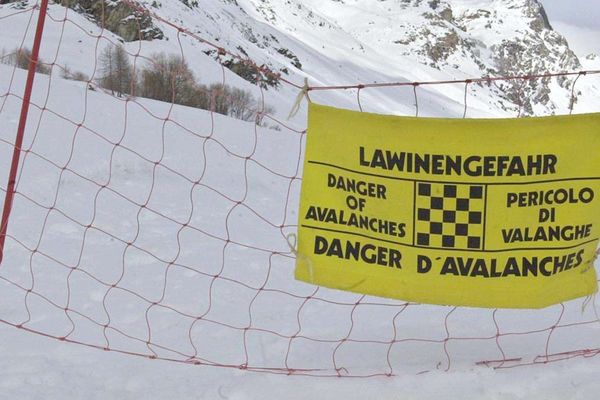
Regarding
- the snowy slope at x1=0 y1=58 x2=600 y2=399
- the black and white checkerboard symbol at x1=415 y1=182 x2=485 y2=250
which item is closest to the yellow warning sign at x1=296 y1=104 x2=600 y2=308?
the black and white checkerboard symbol at x1=415 y1=182 x2=485 y2=250

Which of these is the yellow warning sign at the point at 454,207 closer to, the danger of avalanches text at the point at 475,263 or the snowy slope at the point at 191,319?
the danger of avalanches text at the point at 475,263

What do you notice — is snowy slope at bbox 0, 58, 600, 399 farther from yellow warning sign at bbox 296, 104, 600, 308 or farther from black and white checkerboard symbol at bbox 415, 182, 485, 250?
black and white checkerboard symbol at bbox 415, 182, 485, 250

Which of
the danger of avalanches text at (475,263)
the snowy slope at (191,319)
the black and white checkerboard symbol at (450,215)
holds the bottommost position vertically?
the snowy slope at (191,319)

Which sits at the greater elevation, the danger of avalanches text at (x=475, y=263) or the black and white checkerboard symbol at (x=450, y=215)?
the black and white checkerboard symbol at (x=450, y=215)

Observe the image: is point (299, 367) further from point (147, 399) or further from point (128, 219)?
point (128, 219)

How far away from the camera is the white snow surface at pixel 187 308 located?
2.95m

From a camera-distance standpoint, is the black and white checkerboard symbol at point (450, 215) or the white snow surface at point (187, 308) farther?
the white snow surface at point (187, 308)

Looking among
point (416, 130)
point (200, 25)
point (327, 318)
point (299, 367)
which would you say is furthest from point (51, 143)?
point (200, 25)

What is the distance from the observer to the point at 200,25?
4669 centimetres

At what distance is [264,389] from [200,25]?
46.2 meters

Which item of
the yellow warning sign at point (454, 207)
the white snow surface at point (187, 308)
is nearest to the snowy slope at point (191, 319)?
the white snow surface at point (187, 308)

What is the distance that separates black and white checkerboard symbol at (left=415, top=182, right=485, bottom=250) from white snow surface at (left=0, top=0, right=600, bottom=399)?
0.64 meters

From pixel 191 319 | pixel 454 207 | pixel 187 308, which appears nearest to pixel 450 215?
pixel 454 207

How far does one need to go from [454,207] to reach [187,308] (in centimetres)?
210
